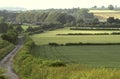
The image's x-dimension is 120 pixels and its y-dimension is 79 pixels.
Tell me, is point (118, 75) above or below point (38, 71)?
above

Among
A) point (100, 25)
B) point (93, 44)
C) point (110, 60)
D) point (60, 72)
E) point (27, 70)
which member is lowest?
point (100, 25)

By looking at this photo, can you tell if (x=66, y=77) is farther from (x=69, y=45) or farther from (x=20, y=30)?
(x=20, y=30)

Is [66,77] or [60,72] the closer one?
[66,77]

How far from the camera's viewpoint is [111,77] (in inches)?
1121

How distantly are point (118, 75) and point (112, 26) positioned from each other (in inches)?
5297

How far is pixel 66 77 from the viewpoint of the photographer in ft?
109

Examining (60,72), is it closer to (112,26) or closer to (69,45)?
(69,45)

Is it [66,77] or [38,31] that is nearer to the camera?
[66,77]

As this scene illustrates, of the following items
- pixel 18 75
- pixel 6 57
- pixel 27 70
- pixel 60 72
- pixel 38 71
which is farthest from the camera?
pixel 6 57

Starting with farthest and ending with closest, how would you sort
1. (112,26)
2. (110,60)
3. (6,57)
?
(112,26)
(6,57)
(110,60)

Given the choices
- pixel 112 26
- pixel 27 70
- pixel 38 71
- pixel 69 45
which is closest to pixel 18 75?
pixel 27 70

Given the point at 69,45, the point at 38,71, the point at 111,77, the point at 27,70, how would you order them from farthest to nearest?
the point at 69,45, the point at 27,70, the point at 38,71, the point at 111,77

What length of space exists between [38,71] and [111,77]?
1429 cm

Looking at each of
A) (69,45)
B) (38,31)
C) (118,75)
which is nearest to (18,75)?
(118,75)
